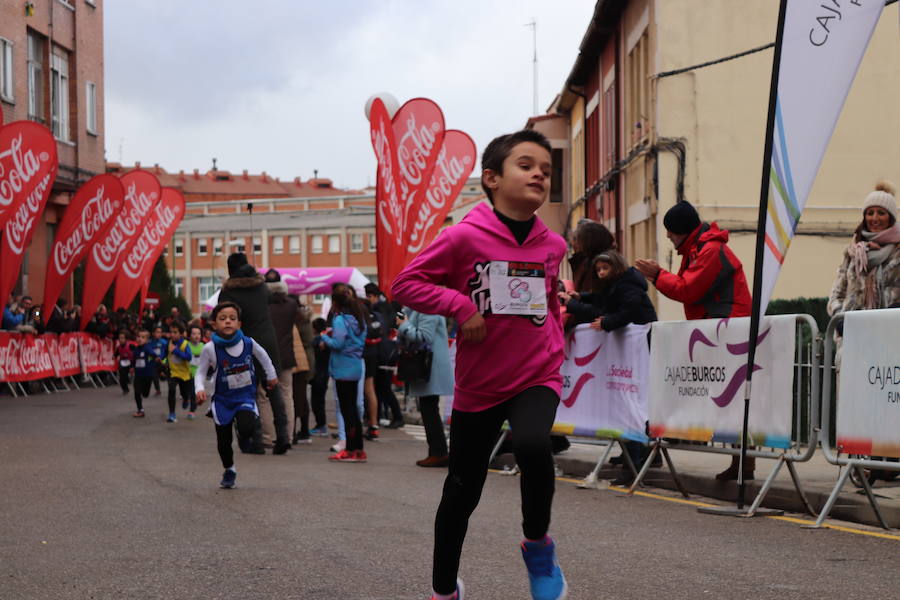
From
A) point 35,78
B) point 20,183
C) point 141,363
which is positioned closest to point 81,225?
point 20,183

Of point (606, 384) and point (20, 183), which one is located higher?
point (20, 183)

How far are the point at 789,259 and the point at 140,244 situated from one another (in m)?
14.2

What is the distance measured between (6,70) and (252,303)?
80.3 ft

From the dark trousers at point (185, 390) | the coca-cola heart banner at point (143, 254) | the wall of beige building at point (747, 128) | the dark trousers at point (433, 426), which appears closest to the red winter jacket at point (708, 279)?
the dark trousers at point (433, 426)

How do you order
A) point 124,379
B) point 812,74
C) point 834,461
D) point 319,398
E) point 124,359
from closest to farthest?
point 812,74 → point 834,461 → point 319,398 → point 124,379 → point 124,359

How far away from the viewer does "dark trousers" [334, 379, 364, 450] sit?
1345cm

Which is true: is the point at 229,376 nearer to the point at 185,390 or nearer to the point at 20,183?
the point at 185,390

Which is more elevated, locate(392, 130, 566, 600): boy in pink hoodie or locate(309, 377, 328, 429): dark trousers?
locate(392, 130, 566, 600): boy in pink hoodie

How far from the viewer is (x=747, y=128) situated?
23.6 m

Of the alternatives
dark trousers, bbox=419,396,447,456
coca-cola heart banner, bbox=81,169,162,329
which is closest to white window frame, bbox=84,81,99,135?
coca-cola heart banner, bbox=81,169,162,329

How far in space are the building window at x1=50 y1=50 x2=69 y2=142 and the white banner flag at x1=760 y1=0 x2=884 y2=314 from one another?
34.1 metres

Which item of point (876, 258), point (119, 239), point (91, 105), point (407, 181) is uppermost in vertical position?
point (91, 105)

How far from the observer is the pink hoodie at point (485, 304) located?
4.91 meters

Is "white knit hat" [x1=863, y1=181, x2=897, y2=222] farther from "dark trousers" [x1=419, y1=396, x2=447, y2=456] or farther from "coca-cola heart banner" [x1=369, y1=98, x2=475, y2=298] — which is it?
"coca-cola heart banner" [x1=369, y1=98, x2=475, y2=298]
